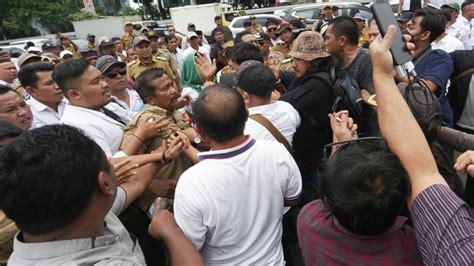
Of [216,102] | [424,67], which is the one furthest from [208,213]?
[424,67]

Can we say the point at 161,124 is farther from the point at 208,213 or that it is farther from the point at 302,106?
the point at 302,106

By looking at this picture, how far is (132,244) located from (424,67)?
110 inches

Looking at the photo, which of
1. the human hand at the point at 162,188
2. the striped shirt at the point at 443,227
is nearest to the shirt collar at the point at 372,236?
the striped shirt at the point at 443,227

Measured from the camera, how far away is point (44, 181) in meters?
0.96

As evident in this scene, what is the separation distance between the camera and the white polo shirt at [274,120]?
218 cm

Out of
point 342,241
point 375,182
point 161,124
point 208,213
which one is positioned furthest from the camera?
point 161,124

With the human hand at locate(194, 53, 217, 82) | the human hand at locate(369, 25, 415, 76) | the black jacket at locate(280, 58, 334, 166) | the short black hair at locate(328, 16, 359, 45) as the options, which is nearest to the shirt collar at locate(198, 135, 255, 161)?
the human hand at locate(369, 25, 415, 76)

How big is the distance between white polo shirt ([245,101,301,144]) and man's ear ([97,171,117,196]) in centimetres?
115

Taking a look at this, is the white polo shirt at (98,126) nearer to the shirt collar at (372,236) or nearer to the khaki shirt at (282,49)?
the shirt collar at (372,236)

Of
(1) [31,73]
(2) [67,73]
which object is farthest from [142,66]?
(2) [67,73]

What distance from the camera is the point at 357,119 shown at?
2.41 metres

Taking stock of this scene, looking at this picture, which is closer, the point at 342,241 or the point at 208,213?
the point at 342,241

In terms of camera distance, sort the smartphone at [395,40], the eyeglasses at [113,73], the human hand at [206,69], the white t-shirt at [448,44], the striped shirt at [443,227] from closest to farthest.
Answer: the striped shirt at [443,227], the smartphone at [395,40], the eyeglasses at [113,73], the human hand at [206,69], the white t-shirt at [448,44]

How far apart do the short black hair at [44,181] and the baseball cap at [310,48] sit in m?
2.12
